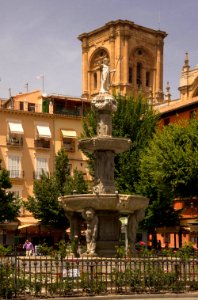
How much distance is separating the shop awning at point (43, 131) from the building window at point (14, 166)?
2949mm

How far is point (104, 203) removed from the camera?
869 inches

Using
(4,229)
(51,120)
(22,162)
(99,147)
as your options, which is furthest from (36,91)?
(99,147)

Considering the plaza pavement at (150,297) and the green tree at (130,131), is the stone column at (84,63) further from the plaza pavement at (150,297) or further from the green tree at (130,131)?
the plaza pavement at (150,297)

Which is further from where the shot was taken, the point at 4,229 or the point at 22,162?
the point at 22,162

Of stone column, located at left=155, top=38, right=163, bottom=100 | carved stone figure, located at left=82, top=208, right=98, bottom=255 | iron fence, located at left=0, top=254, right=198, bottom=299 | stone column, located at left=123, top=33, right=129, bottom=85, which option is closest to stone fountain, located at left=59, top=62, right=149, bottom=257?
carved stone figure, located at left=82, top=208, right=98, bottom=255

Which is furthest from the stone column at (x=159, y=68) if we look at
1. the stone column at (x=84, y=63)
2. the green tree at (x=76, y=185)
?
the green tree at (x=76, y=185)

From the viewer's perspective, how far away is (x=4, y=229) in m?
47.2

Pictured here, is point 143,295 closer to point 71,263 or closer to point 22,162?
point 71,263

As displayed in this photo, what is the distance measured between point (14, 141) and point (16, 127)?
114 centimetres

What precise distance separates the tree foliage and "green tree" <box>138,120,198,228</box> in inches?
311

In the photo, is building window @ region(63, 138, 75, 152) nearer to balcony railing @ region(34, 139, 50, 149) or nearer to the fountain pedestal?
balcony railing @ region(34, 139, 50, 149)

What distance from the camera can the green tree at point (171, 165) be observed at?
3422 centimetres

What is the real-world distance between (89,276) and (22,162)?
119 ft

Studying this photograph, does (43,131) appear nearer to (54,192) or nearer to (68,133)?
(68,133)
